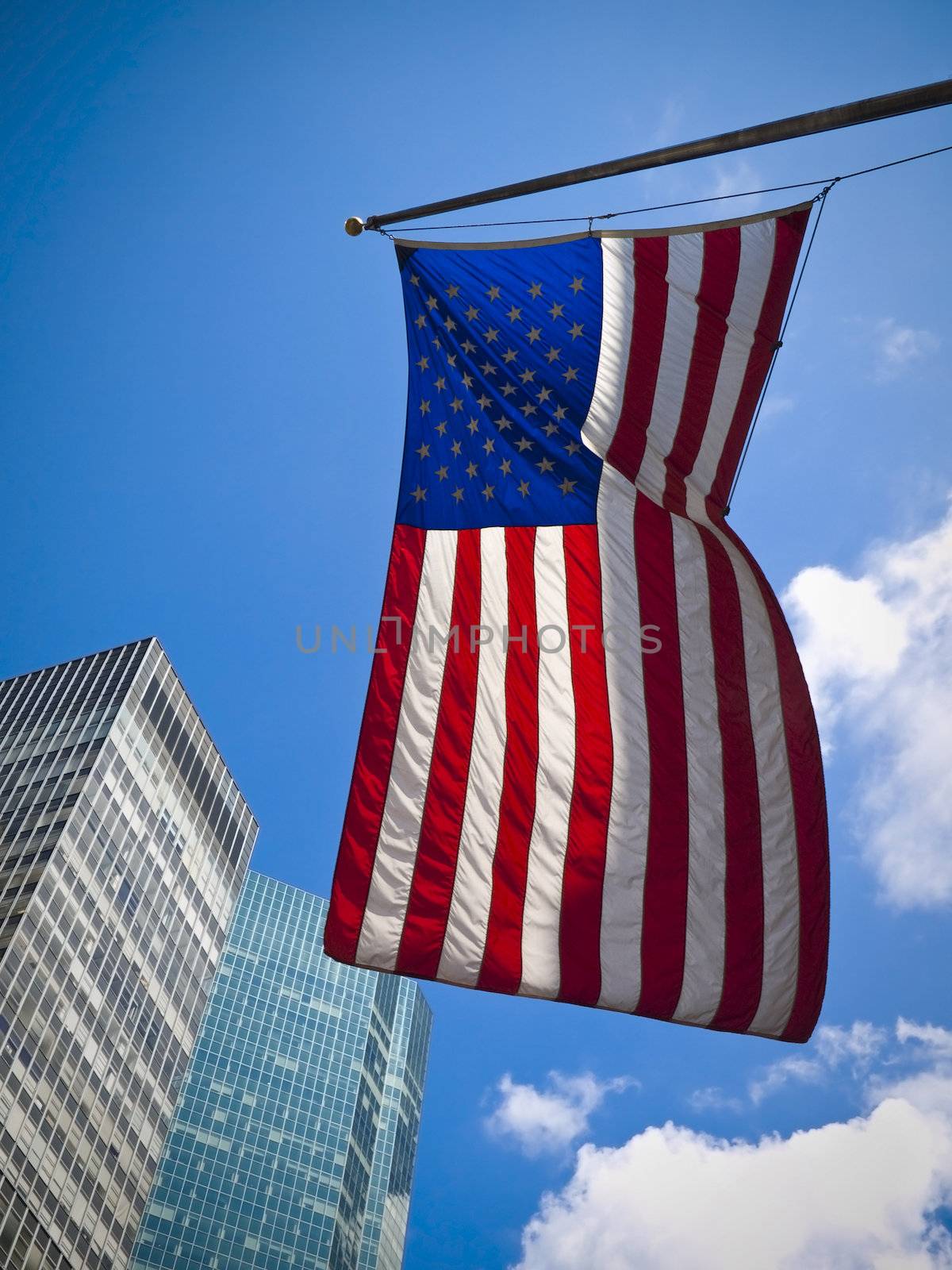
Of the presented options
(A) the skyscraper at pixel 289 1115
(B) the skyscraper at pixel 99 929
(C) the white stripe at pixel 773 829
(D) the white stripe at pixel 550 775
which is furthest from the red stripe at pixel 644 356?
(A) the skyscraper at pixel 289 1115

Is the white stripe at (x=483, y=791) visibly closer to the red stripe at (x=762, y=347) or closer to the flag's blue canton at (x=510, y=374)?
the flag's blue canton at (x=510, y=374)

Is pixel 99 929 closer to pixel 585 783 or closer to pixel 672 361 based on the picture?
pixel 585 783

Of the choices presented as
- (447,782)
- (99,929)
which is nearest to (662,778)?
(447,782)

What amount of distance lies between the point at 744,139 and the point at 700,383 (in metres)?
3.74

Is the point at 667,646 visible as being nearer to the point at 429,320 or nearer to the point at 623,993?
the point at 623,993

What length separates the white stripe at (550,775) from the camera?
10.6 metres

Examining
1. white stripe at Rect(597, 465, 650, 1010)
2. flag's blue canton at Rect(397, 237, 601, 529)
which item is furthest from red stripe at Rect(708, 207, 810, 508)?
flag's blue canton at Rect(397, 237, 601, 529)

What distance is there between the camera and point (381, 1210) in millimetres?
115188

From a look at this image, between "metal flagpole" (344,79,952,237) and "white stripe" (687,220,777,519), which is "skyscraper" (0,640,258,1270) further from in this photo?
"metal flagpole" (344,79,952,237)

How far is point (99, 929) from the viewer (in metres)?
72.1

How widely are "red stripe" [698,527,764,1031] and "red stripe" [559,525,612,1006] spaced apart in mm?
1163

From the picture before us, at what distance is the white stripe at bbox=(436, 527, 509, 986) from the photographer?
1066 cm

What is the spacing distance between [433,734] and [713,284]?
18.2 feet

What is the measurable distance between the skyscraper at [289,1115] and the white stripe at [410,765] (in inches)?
3958
